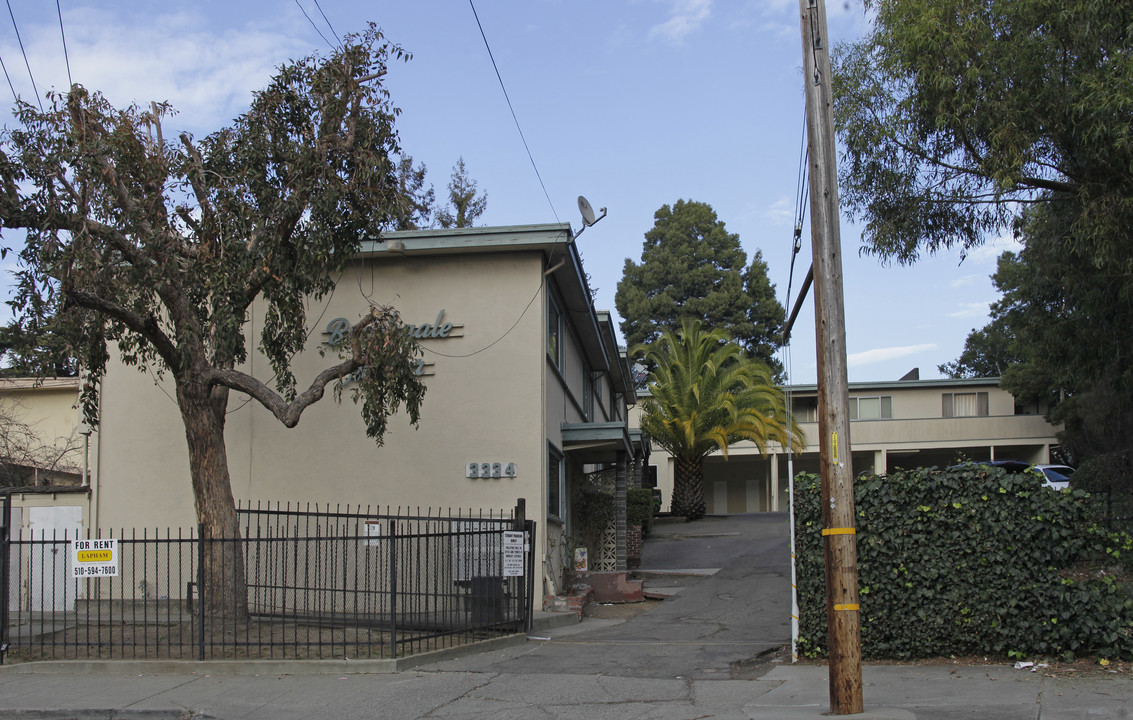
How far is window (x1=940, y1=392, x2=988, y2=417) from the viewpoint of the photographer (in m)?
42.2

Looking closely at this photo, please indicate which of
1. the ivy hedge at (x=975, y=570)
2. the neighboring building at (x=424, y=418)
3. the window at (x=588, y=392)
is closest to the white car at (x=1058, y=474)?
the window at (x=588, y=392)

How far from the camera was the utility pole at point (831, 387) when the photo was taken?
7992 mm

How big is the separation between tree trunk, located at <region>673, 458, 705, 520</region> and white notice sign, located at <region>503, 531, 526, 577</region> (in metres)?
20.6

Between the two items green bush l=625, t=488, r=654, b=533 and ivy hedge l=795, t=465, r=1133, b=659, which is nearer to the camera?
ivy hedge l=795, t=465, r=1133, b=659

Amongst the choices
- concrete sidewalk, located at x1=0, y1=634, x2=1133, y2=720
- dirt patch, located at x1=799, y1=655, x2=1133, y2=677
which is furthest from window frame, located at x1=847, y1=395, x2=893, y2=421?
concrete sidewalk, located at x1=0, y1=634, x2=1133, y2=720

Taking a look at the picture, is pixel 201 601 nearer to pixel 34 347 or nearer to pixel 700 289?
Answer: pixel 34 347

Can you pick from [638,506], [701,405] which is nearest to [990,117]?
[638,506]

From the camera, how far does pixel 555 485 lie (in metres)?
17.3

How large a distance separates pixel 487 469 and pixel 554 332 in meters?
3.37

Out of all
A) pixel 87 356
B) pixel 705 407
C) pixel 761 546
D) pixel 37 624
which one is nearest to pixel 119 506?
pixel 37 624

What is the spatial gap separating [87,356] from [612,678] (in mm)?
8003

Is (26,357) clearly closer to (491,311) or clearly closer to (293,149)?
(293,149)

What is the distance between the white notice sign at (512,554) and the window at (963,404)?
34097 mm

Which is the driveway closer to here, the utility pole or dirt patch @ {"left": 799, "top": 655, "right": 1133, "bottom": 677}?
dirt patch @ {"left": 799, "top": 655, "right": 1133, "bottom": 677}
